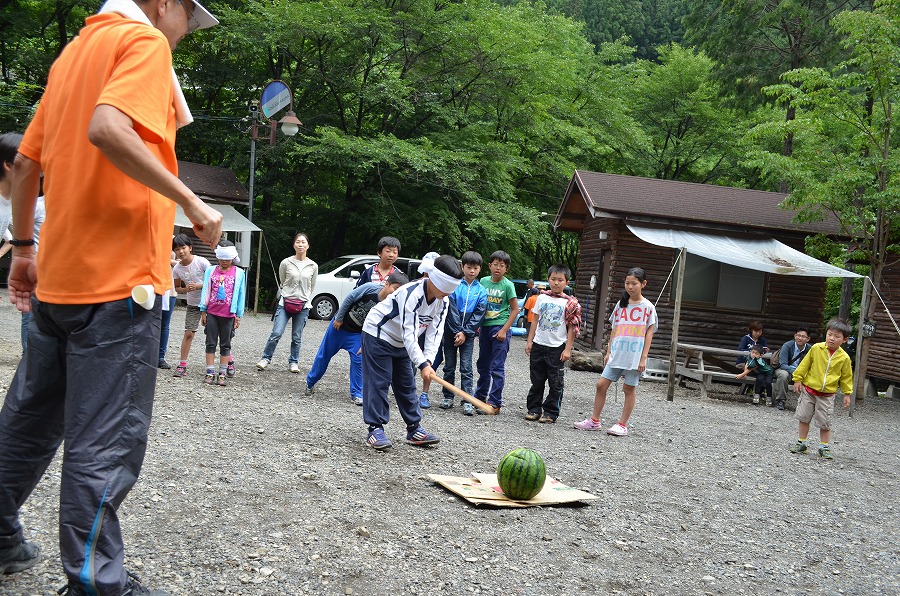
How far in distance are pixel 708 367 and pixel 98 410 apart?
50.2 feet

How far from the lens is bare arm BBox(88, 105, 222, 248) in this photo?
7.26 feet

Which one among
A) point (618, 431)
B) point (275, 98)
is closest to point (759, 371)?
point (618, 431)

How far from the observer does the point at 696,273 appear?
17.2 meters

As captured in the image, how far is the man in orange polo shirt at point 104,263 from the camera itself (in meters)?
2.34

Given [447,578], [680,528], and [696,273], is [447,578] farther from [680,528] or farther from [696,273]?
[696,273]

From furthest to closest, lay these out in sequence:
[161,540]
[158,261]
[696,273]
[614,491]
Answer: [696,273] → [614,491] → [161,540] → [158,261]

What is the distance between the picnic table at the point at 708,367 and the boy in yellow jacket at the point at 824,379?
17.4ft

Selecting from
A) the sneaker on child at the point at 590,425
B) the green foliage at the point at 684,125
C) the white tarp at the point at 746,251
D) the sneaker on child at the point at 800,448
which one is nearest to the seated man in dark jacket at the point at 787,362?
the white tarp at the point at 746,251

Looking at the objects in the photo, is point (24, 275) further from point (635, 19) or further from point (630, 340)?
point (635, 19)

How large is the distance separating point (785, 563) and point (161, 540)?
Answer: 340cm

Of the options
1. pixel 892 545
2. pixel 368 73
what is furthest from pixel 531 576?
pixel 368 73

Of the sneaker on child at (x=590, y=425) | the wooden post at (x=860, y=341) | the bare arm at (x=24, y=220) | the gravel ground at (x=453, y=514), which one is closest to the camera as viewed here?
the bare arm at (x=24, y=220)

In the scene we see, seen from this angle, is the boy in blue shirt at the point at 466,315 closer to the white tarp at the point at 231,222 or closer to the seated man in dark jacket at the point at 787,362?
the seated man in dark jacket at the point at 787,362

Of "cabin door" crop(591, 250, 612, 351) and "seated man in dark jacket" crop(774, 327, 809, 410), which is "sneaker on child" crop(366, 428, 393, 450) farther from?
"cabin door" crop(591, 250, 612, 351)
